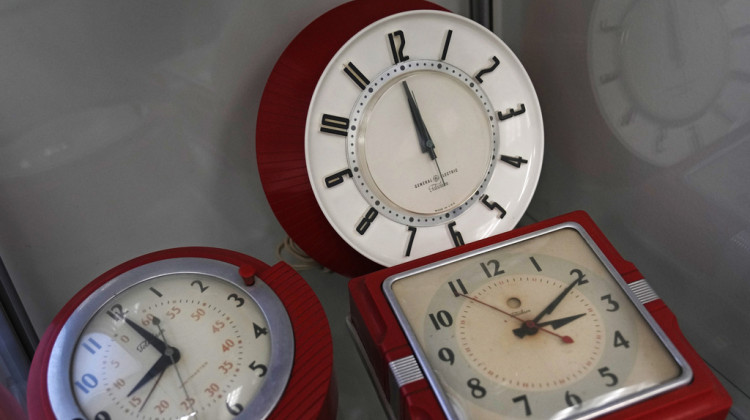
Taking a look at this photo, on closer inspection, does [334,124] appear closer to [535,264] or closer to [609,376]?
[535,264]

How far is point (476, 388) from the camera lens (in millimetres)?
733

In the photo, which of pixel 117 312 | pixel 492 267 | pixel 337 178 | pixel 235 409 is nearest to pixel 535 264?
pixel 492 267

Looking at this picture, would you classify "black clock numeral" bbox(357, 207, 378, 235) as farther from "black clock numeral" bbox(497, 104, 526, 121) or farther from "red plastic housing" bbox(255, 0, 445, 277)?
"black clock numeral" bbox(497, 104, 526, 121)

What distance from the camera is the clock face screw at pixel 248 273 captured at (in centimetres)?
79

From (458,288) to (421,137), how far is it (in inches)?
9.1

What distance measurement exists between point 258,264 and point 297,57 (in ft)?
0.96

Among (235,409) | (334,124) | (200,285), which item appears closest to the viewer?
(235,409)

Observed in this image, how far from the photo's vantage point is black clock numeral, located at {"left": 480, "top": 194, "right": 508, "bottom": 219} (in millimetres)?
987

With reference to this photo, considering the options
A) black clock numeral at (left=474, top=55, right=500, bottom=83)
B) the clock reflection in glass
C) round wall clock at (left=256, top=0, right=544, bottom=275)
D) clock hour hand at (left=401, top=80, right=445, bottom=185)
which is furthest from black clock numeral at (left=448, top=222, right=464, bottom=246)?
the clock reflection in glass

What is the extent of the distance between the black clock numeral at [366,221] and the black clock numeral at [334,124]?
0.11m

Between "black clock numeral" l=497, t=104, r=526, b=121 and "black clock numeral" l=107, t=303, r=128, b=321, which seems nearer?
"black clock numeral" l=107, t=303, r=128, b=321

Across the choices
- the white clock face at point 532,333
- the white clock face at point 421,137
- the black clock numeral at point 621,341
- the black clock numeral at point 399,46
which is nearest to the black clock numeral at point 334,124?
the white clock face at point 421,137

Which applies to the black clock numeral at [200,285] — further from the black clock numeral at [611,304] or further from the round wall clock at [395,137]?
the black clock numeral at [611,304]

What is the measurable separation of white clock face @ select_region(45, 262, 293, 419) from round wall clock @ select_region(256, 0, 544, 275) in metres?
0.18
